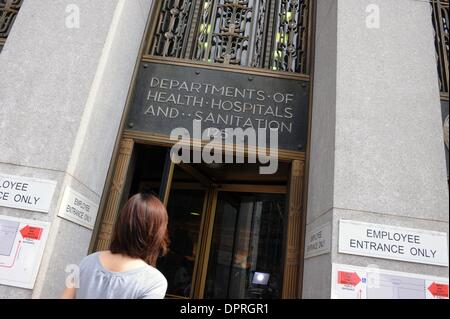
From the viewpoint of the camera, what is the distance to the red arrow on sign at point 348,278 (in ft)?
9.53

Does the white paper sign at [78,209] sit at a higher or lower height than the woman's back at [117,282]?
higher

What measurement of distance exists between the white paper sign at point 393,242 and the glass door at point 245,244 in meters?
2.62

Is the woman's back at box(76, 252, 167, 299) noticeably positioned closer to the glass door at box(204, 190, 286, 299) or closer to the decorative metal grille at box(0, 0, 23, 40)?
the glass door at box(204, 190, 286, 299)

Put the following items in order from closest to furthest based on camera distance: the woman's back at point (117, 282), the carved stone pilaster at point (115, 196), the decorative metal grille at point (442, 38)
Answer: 1. the woman's back at point (117, 282)
2. the carved stone pilaster at point (115, 196)
3. the decorative metal grille at point (442, 38)

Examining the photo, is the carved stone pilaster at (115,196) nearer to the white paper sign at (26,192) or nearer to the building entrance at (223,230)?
the white paper sign at (26,192)

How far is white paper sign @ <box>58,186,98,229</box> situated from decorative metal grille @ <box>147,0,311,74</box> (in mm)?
2149

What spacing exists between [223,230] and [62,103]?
323cm

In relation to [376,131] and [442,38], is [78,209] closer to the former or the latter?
[376,131]

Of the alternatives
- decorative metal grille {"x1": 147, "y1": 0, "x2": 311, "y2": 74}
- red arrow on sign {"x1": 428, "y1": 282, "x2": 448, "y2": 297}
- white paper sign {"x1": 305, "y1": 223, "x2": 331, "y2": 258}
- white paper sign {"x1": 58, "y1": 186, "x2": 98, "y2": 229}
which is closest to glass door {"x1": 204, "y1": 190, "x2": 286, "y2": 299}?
white paper sign {"x1": 305, "y1": 223, "x2": 331, "y2": 258}

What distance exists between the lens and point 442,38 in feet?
15.2

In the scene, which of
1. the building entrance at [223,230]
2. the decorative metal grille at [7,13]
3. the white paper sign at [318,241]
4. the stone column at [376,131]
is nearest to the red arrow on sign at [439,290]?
the stone column at [376,131]

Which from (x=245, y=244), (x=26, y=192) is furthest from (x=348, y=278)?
(x=245, y=244)
